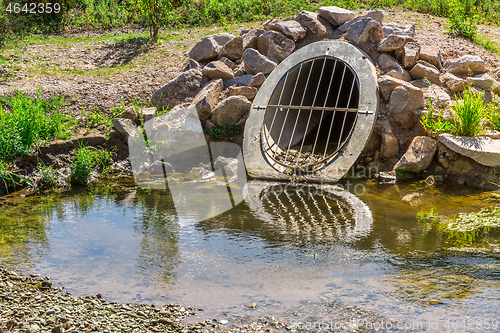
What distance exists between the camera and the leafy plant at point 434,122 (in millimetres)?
5188

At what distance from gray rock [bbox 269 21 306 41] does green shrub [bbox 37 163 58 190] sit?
438cm

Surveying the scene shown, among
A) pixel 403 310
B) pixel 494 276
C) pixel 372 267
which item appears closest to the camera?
pixel 403 310

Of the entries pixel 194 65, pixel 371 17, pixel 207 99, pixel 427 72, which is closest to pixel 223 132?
pixel 207 99

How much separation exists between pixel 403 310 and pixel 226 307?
1.19 meters

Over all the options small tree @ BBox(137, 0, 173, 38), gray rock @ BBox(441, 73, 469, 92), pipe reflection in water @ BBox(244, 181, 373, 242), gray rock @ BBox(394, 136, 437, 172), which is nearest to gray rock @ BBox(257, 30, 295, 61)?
gray rock @ BBox(441, 73, 469, 92)

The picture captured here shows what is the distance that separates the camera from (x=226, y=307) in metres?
2.75

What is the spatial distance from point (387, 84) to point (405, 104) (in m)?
0.39

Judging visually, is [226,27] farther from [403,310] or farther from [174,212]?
[403,310]

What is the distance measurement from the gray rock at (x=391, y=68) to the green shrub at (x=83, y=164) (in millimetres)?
4545

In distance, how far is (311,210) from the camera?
4.43m

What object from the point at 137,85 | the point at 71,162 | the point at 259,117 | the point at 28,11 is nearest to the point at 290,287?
the point at 259,117

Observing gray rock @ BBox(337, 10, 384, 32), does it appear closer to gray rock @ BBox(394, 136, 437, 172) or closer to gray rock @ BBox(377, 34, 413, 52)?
gray rock @ BBox(377, 34, 413, 52)

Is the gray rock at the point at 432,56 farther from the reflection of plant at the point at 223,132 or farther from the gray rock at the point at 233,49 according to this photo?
the reflection of plant at the point at 223,132

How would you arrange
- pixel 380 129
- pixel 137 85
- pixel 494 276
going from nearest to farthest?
pixel 494 276 → pixel 380 129 → pixel 137 85
